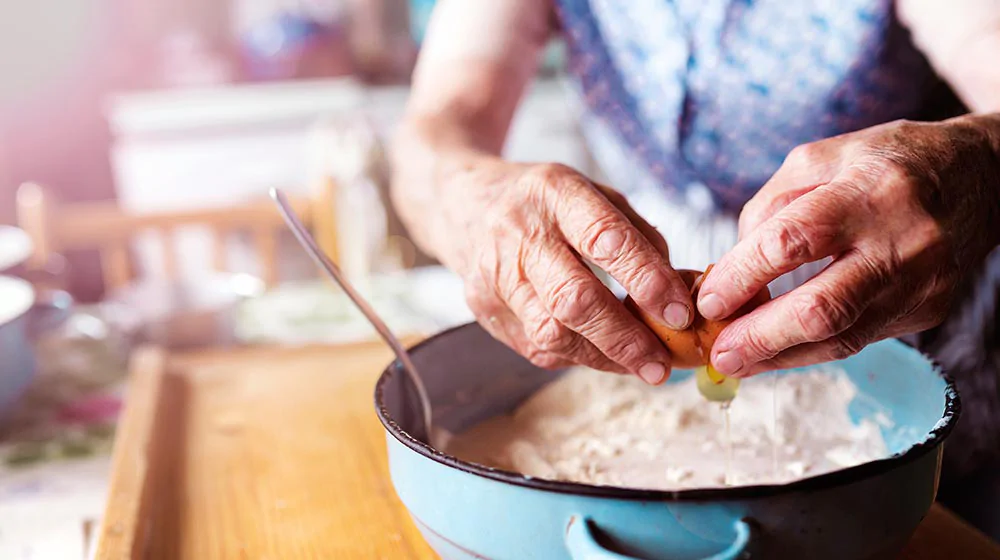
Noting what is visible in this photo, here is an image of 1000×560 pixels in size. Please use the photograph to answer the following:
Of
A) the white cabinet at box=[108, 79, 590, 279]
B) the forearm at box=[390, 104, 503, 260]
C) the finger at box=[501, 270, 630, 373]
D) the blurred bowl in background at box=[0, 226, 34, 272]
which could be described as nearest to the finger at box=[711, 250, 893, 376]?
the finger at box=[501, 270, 630, 373]

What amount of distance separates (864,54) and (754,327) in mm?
479

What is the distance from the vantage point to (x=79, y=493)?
79 cm

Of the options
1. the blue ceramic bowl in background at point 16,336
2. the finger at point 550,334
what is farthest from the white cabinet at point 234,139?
the finger at point 550,334

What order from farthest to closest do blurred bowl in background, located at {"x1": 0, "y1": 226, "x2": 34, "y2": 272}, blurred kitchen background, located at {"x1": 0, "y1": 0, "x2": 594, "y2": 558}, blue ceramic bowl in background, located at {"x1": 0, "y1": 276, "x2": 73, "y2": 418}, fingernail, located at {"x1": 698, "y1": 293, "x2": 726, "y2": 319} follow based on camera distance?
blurred kitchen background, located at {"x1": 0, "y1": 0, "x2": 594, "y2": 558} → blurred bowl in background, located at {"x1": 0, "y1": 226, "x2": 34, "y2": 272} → blue ceramic bowl in background, located at {"x1": 0, "y1": 276, "x2": 73, "y2": 418} → fingernail, located at {"x1": 698, "y1": 293, "x2": 726, "y2": 319}

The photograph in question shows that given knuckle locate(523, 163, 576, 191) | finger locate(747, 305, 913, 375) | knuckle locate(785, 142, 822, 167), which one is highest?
knuckle locate(785, 142, 822, 167)

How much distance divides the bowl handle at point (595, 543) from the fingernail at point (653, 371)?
146 millimetres

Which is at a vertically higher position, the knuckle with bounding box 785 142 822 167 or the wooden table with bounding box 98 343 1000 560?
the knuckle with bounding box 785 142 822 167

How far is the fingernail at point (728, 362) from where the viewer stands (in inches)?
20.1

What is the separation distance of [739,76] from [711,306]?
1.56ft

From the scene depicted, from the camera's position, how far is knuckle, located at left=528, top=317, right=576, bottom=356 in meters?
0.56

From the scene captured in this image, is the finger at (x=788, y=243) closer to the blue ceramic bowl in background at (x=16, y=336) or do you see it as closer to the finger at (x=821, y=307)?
the finger at (x=821, y=307)

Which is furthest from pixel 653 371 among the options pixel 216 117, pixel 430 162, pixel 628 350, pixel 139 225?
pixel 216 117

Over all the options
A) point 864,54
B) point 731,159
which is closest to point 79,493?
point 731,159

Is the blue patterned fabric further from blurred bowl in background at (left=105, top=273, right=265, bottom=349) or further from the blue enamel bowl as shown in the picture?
blurred bowl in background at (left=105, top=273, right=265, bottom=349)
